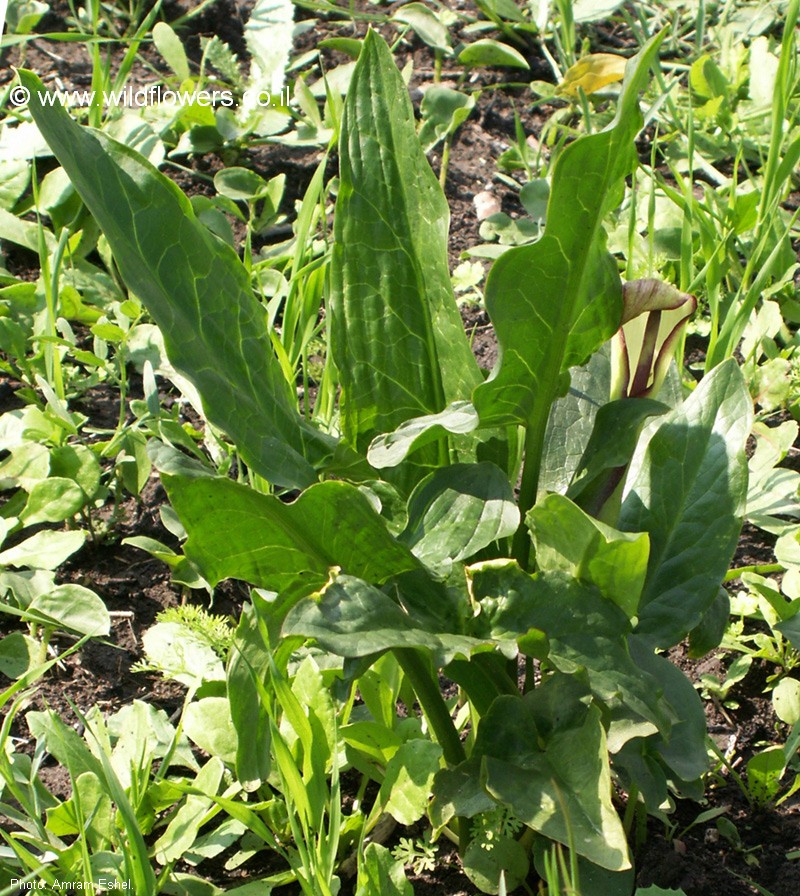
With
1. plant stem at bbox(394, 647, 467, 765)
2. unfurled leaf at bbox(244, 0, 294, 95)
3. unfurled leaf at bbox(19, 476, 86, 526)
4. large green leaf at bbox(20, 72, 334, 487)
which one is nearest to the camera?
large green leaf at bbox(20, 72, 334, 487)

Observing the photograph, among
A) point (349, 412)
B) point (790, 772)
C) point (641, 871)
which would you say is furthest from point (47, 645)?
point (790, 772)

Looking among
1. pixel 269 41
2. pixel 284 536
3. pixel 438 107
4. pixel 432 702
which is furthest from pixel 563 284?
pixel 269 41

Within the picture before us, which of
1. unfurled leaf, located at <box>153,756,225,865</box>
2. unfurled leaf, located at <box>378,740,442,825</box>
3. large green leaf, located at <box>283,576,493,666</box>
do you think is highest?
large green leaf, located at <box>283,576,493,666</box>

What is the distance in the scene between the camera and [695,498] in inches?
53.8

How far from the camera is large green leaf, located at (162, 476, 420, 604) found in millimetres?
1074

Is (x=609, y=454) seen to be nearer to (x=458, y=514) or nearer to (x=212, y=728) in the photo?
(x=458, y=514)

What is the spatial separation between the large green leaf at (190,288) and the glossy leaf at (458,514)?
140 millimetres

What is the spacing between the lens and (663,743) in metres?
1.25

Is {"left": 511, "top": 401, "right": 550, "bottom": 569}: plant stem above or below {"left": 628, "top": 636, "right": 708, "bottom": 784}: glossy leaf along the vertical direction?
above

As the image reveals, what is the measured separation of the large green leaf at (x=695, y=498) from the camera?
1322 mm

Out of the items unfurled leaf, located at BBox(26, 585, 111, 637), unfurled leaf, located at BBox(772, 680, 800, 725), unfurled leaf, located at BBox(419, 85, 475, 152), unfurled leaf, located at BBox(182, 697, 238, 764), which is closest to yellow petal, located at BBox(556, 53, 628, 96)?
unfurled leaf, located at BBox(419, 85, 475, 152)

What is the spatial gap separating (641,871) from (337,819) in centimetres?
44

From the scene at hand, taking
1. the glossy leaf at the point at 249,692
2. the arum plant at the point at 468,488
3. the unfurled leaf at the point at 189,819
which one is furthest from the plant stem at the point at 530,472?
the unfurled leaf at the point at 189,819

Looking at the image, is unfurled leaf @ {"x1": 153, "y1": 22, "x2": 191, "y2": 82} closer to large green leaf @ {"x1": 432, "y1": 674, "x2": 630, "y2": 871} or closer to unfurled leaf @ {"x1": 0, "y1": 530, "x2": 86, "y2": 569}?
unfurled leaf @ {"x1": 0, "y1": 530, "x2": 86, "y2": 569}
